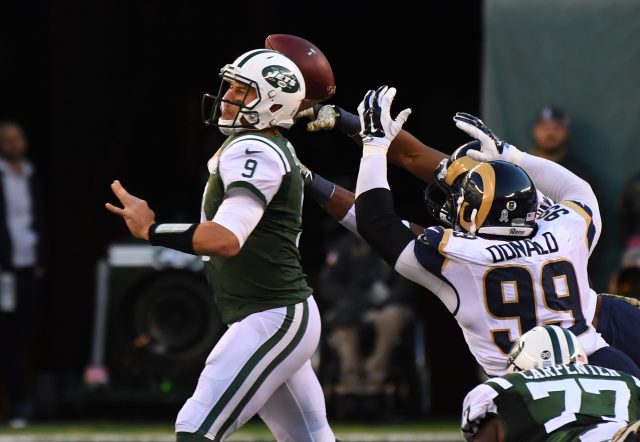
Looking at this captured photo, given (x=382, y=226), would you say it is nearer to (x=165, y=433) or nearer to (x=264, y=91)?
(x=264, y=91)

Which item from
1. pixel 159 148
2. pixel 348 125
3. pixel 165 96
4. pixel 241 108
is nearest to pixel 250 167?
pixel 241 108

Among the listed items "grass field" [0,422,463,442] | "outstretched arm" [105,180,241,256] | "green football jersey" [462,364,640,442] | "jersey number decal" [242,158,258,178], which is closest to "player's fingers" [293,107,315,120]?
"jersey number decal" [242,158,258,178]

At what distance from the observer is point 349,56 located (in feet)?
37.6

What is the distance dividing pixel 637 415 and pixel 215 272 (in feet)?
5.55

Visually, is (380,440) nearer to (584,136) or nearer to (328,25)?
(584,136)

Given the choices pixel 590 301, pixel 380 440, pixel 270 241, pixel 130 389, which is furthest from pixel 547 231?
pixel 130 389

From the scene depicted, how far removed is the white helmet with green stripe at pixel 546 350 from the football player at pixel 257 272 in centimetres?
101

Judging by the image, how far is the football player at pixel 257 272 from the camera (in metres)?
4.88

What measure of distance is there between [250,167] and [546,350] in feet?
4.06

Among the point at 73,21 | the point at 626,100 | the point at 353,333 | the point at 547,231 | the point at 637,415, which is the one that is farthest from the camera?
the point at 73,21

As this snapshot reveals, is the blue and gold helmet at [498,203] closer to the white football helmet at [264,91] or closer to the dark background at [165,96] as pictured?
the white football helmet at [264,91]

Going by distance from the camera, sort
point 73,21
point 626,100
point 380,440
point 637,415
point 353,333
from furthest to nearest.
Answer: point 73,21 → point 353,333 → point 380,440 → point 626,100 → point 637,415

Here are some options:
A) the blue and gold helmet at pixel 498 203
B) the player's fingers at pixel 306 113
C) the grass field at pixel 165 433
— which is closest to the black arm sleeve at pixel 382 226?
the blue and gold helmet at pixel 498 203

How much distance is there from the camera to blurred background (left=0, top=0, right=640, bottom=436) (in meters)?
9.88
